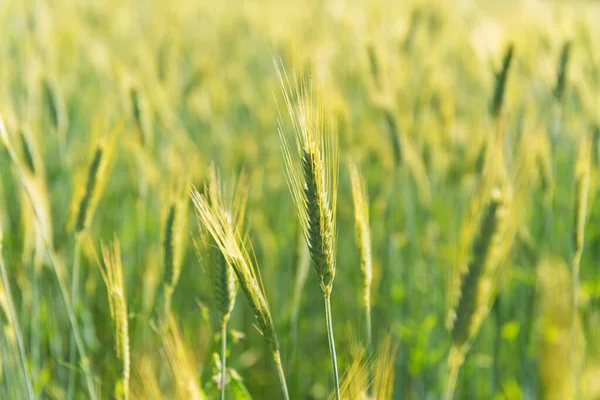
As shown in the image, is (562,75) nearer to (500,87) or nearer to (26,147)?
(500,87)

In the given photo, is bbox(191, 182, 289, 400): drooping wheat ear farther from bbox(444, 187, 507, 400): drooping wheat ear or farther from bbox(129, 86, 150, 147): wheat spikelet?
bbox(129, 86, 150, 147): wheat spikelet

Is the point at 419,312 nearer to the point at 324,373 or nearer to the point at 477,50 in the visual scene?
the point at 324,373

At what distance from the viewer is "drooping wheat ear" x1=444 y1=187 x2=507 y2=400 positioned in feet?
2.61

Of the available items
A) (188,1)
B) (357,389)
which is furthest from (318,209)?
(188,1)

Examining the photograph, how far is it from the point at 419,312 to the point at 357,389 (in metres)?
1.10

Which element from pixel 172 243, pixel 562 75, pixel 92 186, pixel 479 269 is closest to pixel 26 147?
pixel 92 186

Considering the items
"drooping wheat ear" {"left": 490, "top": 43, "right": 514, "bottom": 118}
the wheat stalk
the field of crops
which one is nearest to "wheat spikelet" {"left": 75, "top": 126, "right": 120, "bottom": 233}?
the field of crops

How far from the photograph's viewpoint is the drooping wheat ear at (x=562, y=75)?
137 centimetres

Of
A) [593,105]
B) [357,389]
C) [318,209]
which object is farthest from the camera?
[593,105]

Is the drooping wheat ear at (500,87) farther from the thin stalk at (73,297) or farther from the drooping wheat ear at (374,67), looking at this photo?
the thin stalk at (73,297)

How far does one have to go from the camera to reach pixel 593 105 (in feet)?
5.50

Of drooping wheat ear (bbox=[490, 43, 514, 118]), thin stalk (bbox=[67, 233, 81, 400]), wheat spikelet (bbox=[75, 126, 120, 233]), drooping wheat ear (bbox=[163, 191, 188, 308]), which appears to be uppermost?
drooping wheat ear (bbox=[490, 43, 514, 118])

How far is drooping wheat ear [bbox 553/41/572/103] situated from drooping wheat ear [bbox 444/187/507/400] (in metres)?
0.68

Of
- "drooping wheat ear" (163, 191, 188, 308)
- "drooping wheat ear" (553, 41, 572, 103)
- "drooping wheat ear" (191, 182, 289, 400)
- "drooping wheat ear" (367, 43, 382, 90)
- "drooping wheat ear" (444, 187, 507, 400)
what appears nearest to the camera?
"drooping wheat ear" (191, 182, 289, 400)
